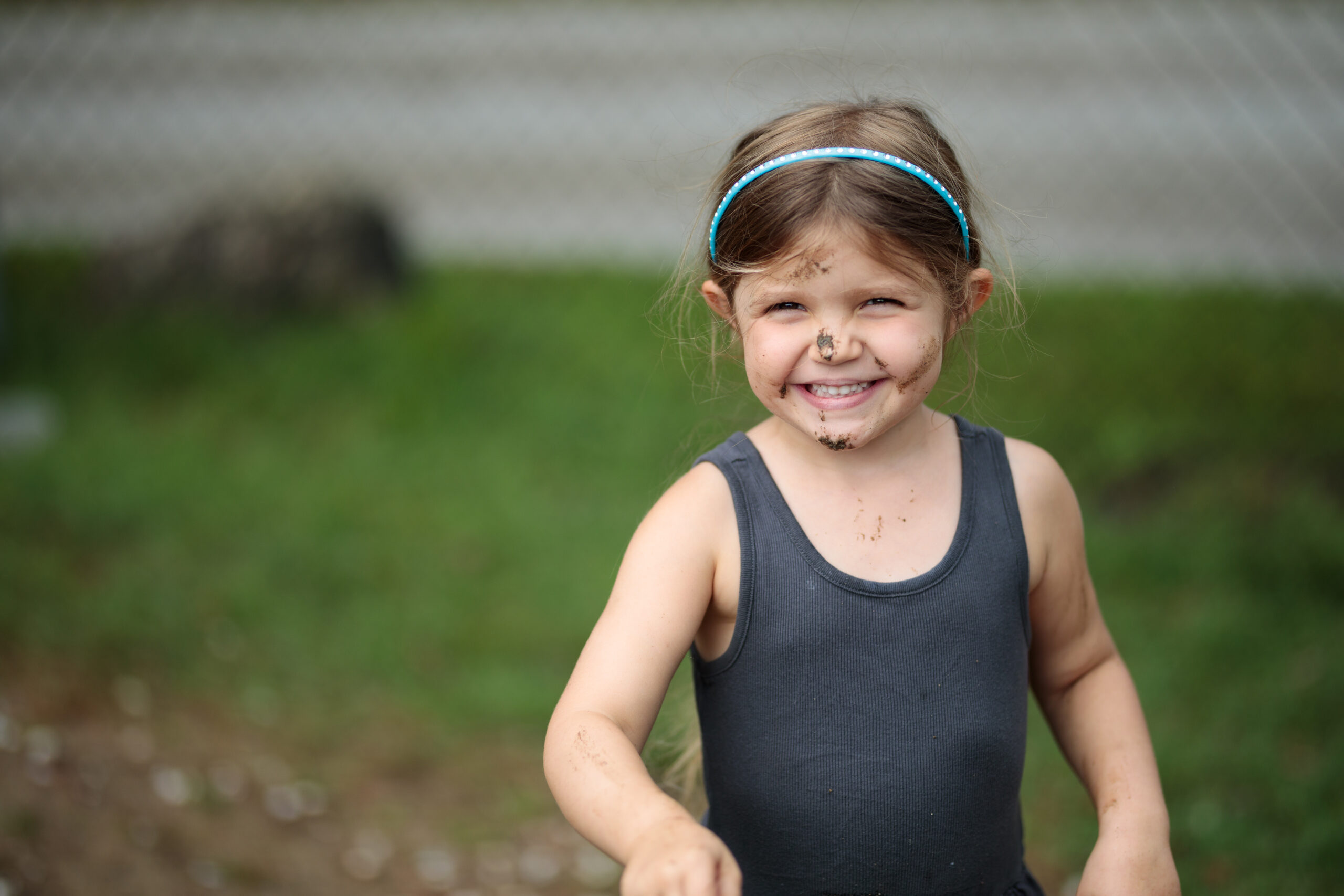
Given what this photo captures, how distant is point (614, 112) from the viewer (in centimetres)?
725

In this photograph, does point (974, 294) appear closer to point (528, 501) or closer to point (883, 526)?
point (883, 526)

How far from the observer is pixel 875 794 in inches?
57.7

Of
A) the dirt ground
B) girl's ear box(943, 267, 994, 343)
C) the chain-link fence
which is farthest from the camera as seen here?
the chain-link fence

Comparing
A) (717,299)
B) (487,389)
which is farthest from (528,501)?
(717,299)

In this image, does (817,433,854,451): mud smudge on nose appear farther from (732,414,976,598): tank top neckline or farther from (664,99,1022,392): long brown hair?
(664,99,1022,392): long brown hair

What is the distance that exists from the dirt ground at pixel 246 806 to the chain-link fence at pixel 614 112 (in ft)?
9.47

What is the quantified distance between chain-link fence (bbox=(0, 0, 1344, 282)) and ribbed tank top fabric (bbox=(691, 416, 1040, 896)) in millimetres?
3868

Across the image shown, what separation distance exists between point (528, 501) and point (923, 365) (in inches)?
126

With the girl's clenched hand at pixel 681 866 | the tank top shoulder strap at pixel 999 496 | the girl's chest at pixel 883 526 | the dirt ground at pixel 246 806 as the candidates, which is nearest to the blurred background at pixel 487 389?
the dirt ground at pixel 246 806

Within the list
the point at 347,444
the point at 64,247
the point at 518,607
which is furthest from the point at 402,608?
the point at 64,247

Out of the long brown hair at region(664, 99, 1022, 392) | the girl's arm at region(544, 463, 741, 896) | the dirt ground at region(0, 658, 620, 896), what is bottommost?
the dirt ground at region(0, 658, 620, 896)

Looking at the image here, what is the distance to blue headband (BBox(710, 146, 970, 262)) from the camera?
4.67 feet

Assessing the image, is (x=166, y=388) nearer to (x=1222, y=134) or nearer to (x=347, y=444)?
(x=347, y=444)

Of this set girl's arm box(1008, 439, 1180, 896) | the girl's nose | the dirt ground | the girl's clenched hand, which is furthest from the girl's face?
the dirt ground
